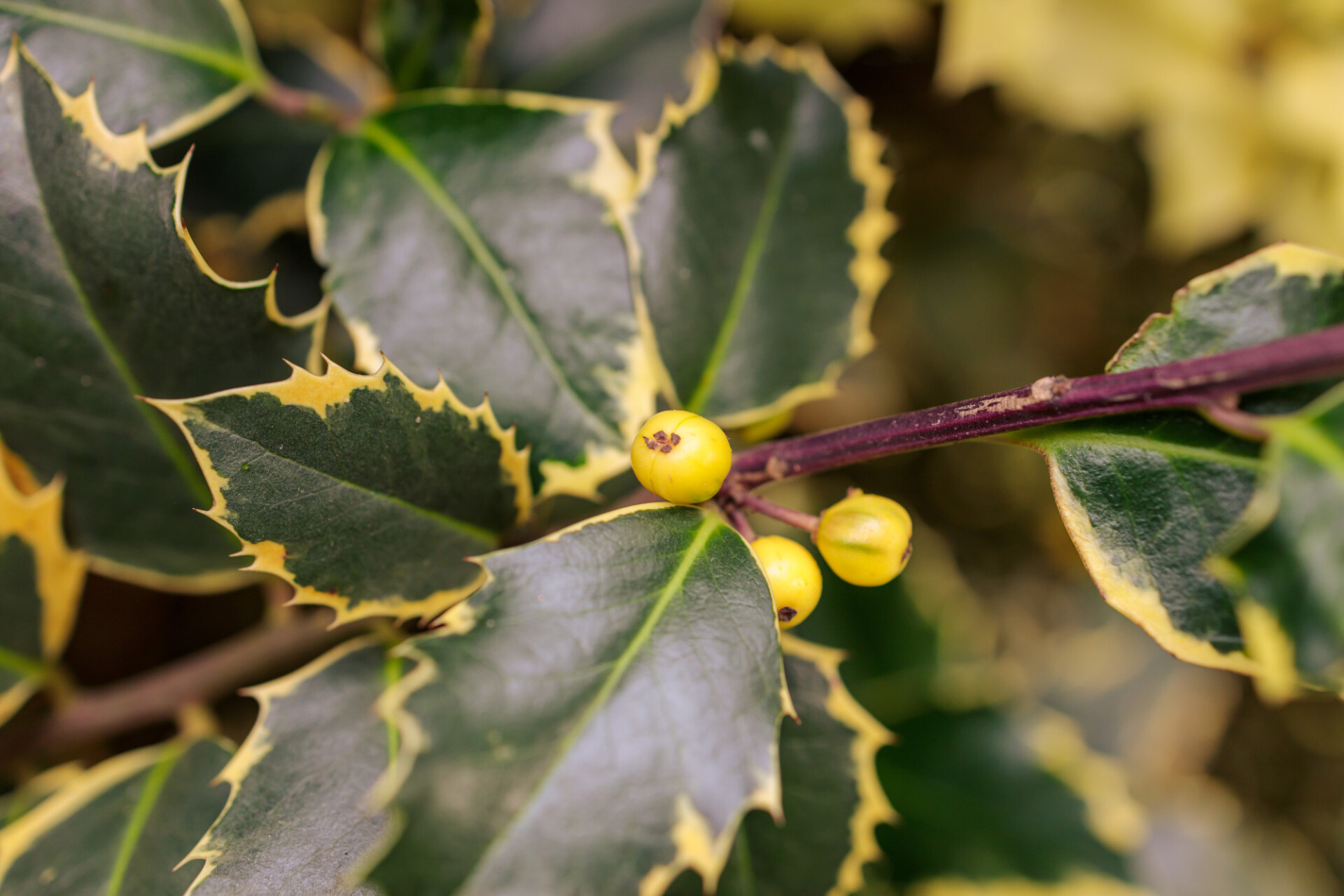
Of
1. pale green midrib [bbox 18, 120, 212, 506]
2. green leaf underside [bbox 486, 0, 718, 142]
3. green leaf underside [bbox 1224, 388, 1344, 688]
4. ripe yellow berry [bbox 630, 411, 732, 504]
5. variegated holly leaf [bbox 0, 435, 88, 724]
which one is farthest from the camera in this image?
green leaf underside [bbox 486, 0, 718, 142]

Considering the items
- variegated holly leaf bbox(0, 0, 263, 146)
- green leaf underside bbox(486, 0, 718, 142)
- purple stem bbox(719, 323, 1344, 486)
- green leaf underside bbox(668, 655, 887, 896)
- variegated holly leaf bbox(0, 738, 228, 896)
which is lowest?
green leaf underside bbox(668, 655, 887, 896)

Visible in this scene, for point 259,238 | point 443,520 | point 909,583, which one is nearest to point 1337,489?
point 443,520

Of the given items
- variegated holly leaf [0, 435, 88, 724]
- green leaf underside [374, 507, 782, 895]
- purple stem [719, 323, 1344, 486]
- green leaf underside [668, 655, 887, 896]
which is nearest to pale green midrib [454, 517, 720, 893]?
green leaf underside [374, 507, 782, 895]

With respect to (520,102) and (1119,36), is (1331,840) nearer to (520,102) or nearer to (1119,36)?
(1119,36)

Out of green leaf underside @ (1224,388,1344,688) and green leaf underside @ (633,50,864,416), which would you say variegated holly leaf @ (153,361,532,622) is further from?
green leaf underside @ (1224,388,1344,688)

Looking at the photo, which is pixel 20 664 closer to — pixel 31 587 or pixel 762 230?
pixel 31 587

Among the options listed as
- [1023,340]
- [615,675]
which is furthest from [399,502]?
[1023,340]

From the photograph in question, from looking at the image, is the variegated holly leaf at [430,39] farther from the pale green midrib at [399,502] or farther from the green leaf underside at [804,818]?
the green leaf underside at [804,818]
